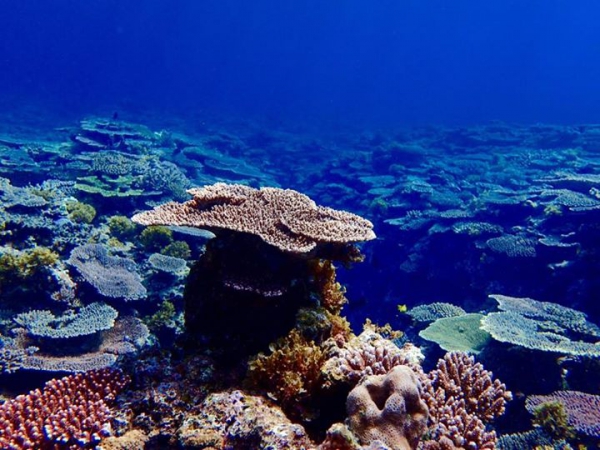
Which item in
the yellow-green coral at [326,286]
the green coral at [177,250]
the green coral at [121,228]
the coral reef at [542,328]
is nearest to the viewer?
the yellow-green coral at [326,286]

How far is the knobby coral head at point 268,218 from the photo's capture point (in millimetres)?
3895

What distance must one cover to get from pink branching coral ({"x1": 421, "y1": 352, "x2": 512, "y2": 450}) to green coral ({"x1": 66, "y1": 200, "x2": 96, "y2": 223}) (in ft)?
28.6

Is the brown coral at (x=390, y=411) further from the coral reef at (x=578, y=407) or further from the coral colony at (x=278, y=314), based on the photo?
the coral reef at (x=578, y=407)

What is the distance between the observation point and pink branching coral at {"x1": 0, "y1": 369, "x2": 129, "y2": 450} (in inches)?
120

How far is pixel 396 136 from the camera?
1278 inches

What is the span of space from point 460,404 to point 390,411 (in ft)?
4.34

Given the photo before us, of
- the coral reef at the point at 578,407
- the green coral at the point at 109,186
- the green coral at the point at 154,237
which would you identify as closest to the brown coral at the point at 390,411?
the coral reef at the point at 578,407

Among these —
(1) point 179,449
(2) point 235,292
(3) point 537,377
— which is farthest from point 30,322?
(3) point 537,377

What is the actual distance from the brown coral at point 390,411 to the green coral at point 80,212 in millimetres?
8754

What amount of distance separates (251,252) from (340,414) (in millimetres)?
1744

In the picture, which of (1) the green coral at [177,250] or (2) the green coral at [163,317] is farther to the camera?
(1) the green coral at [177,250]

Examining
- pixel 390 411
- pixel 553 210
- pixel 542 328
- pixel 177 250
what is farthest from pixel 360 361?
pixel 553 210

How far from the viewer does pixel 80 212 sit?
9.64 meters

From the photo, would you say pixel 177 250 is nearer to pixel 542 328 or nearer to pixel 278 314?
pixel 278 314
